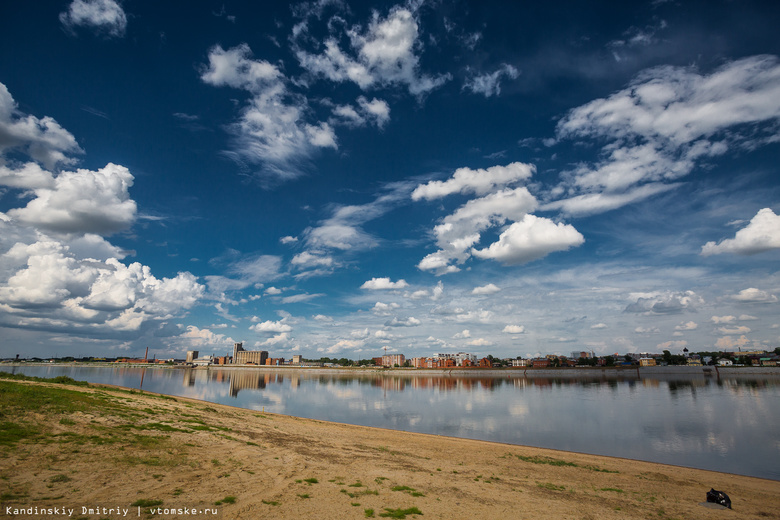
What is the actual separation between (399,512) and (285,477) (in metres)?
6.03

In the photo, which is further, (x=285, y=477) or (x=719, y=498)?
(x=719, y=498)

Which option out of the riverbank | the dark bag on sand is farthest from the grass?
the dark bag on sand

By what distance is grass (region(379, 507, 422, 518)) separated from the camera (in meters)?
13.3

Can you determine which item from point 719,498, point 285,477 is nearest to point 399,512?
point 285,477

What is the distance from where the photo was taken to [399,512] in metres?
13.6

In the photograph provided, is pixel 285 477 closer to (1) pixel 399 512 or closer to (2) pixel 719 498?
(1) pixel 399 512

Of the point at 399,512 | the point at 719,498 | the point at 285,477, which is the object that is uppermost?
the point at 285,477

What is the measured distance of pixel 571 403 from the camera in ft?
247

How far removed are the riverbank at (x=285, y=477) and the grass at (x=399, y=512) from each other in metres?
0.06

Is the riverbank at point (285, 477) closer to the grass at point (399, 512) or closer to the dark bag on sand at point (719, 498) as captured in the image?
the grass at point (399, 512)

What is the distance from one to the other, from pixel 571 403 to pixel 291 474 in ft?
247

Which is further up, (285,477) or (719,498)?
(285,477)

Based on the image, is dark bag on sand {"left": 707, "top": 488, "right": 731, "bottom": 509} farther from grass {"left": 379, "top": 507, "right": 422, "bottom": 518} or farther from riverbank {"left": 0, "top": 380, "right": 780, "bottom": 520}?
grass {"left": 379, "top": 507, "right": 422, "bottom": 518}

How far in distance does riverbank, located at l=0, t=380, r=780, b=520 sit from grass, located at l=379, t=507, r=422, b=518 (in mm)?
57
